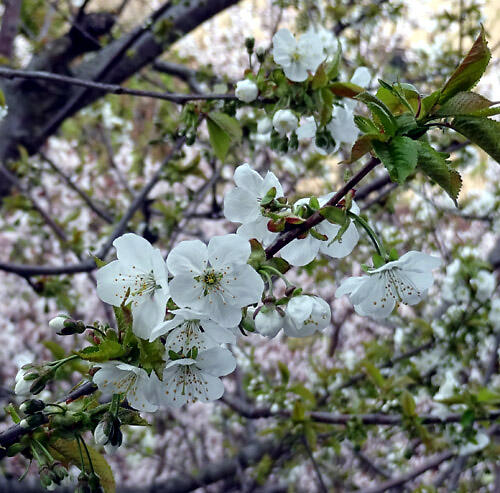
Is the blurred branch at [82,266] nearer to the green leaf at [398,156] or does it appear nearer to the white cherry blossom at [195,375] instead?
the white cherry blossom at [195,375]

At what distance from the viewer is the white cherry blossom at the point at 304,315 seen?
0.82 metres

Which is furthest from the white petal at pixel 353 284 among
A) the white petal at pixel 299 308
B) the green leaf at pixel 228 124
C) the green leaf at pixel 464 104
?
the green leaf at pixel 228 124

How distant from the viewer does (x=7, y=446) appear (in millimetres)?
855

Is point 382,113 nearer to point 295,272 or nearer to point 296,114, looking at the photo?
point 296,114

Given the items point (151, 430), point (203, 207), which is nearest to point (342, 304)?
point (203, 207)

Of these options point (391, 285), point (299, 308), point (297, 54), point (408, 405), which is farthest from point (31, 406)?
point (408, 405)

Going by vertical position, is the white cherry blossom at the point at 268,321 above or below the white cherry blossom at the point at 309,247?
below

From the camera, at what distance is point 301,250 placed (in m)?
0.90

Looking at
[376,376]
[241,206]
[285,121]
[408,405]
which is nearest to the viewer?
[241,206]

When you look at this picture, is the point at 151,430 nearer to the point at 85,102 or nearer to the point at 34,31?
the point at 85,102

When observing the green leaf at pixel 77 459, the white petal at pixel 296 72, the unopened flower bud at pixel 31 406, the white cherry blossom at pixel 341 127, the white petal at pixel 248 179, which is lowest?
the green leaf at pixel 77 459

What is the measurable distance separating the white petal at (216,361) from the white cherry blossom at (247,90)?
63 centimetres

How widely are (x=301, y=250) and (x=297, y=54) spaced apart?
0.51m

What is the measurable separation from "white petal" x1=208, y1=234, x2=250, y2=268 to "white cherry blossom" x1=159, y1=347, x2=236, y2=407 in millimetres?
144
